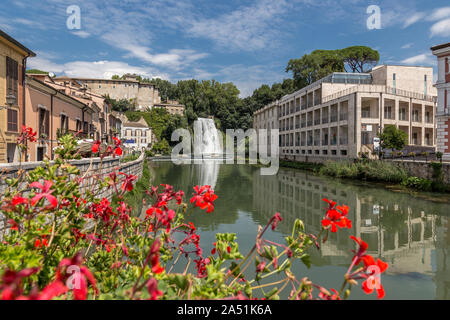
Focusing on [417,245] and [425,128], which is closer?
[417,245]

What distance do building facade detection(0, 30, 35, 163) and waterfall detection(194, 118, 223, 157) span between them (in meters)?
54.2

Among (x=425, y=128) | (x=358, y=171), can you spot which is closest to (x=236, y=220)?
(x=358, y=171)

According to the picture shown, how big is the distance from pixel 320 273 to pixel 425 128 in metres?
35.7

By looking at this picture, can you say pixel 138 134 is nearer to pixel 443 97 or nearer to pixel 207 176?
pixel 207 176

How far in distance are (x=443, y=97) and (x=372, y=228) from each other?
58.8ft

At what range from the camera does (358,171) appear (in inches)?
969

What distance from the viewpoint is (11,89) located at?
44.3ft

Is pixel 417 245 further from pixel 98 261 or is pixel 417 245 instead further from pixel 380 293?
pixel 98 261

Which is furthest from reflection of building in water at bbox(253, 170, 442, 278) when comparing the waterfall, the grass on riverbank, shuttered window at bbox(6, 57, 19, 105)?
the waterfall

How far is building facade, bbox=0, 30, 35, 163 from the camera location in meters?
13.1

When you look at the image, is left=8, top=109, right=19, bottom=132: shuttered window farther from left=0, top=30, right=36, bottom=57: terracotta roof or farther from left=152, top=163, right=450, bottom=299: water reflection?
left=152, top=163, right=450, bottom=299: water reflection

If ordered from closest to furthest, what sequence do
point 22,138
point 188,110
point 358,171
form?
point 22,138, point 358,171, point 188,110
